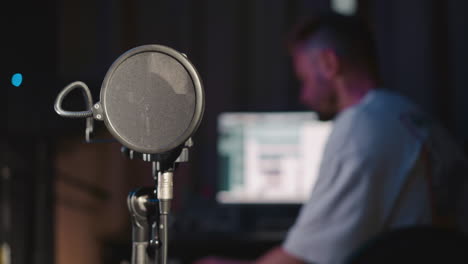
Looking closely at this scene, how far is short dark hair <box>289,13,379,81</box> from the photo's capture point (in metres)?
1.63

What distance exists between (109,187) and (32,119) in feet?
2.25

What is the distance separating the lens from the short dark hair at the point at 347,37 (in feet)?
5.34

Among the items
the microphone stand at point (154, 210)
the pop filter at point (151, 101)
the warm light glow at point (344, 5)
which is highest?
the warm light glow at point (344, 5)

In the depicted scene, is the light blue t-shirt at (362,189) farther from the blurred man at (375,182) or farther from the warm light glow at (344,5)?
the warm light glow at (344,5)

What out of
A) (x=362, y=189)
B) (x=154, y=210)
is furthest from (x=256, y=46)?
(x=154, y=210)

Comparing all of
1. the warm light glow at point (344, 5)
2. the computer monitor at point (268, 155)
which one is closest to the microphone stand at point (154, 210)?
the computer monitor at point (268, 155)

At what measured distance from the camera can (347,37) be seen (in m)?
1.62

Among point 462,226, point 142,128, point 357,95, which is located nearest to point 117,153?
point 357,95

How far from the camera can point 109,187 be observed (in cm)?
211

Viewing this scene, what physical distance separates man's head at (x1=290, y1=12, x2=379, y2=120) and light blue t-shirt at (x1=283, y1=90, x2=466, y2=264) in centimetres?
27

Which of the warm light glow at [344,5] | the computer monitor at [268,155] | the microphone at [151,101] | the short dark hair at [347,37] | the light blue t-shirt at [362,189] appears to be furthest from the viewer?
the warm light glow at [344,5]

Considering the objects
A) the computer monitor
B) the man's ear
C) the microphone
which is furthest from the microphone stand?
the computer monitor

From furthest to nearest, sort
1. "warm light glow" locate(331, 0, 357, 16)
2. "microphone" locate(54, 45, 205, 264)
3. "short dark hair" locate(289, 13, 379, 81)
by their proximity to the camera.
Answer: "warm light glow" locate(331, 0, 357, 16), "short dark hair" locate(289, 13, 379, 81), "microphone" locate(54, 45, 205, 264)

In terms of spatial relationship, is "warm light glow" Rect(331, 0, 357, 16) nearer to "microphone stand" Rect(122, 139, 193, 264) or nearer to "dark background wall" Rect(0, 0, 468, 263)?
"dark background wall" Rect(0, 0, 468, 263)
